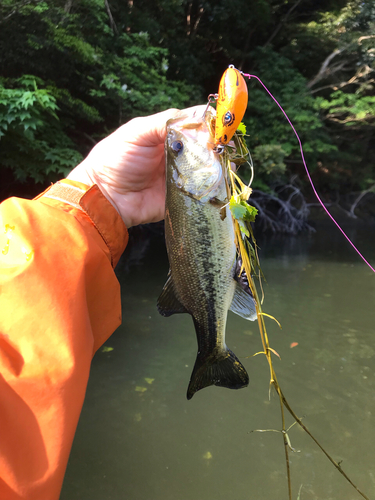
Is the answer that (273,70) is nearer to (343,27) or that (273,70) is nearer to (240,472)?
(343,27)

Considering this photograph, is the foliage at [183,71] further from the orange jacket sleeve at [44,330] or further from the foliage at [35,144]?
the orange jacket sleeve at [44,330]

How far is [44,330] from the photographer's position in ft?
3.31

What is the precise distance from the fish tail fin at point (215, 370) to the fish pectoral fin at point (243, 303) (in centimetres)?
18

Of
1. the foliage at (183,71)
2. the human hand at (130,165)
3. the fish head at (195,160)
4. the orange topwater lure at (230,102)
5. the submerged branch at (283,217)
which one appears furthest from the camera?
the submerged branch at (283,217)

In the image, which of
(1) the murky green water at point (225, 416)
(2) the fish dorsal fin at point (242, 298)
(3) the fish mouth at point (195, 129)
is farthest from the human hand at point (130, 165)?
(1) the murky green water at point (225, 416)

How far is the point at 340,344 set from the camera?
179 inches

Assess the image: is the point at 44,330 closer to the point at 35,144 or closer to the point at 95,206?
the point at 95,206

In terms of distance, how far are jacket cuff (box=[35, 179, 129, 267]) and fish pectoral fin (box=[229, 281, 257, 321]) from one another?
532mm

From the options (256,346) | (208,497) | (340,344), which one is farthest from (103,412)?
(340,344)

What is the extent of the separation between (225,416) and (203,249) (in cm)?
238

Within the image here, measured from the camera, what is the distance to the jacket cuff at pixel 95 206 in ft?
4.60

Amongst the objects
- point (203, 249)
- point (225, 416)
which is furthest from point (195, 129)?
point (225, 416)

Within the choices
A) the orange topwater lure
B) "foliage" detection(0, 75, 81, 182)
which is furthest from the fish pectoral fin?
"foliage" detection(0, 75, 81, 182)

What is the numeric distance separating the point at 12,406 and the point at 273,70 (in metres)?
14.8
